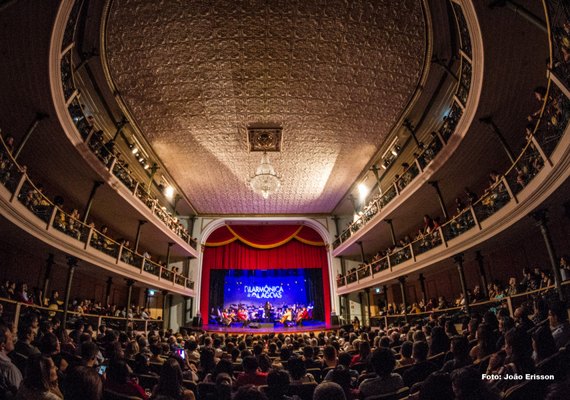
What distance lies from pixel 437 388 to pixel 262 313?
1790 cm

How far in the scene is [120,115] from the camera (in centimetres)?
1017

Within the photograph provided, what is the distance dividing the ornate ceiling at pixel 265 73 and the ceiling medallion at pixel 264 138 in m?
0.24

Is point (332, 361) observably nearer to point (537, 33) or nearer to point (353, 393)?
point (353, 393)

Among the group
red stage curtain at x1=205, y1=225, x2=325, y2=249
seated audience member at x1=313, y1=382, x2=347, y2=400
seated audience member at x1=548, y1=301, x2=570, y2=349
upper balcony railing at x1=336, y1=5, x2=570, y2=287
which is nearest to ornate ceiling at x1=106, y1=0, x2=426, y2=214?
upper balcony railing at x1=336, y1=5, x2=570, y2=287

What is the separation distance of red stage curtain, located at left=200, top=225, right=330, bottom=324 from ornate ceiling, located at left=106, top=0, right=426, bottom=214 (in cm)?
690

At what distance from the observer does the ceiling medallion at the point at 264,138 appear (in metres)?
11.3

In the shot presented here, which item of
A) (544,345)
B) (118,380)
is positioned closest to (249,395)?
(118,380)

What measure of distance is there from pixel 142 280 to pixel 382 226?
33.3 feet

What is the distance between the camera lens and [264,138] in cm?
1176

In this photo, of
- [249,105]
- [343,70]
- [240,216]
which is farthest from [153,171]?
[343,70]

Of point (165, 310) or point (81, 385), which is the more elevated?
point (165, 310)

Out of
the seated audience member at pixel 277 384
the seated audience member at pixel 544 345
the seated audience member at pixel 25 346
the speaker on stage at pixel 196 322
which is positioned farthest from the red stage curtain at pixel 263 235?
the seated audience member at pixel 544 345

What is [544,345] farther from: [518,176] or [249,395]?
[518,176]

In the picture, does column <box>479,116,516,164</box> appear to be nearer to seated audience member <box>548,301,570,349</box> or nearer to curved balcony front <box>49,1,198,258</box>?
seated audience member <box>548,301,570,349</box>
